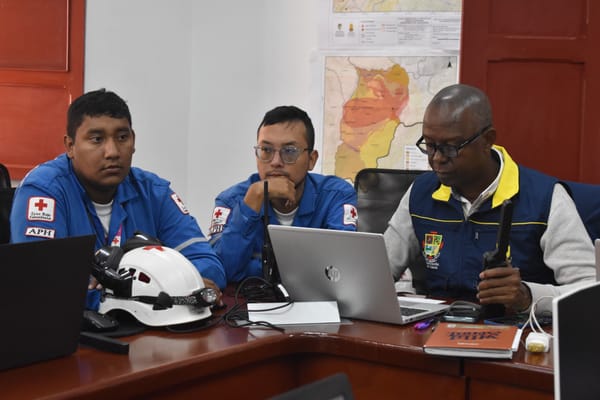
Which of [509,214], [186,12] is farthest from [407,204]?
[186,12]

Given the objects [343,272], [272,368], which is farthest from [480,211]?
[272,368]

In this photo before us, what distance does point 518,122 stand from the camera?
3367 millimetres

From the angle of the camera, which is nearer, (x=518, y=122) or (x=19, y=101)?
(x=518, y=122)

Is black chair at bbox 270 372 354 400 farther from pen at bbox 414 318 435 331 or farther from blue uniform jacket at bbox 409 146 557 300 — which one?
blue uniform jacket at bbox 409 146 557 300

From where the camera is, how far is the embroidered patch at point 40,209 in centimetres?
212

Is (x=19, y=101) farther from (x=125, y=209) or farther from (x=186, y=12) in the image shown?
(x=125, y=209)

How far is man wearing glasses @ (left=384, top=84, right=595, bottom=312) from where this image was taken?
2.21 m

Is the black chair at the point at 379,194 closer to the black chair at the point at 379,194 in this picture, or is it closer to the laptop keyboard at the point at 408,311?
the black chair at the point at 379,194

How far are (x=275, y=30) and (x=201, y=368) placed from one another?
8.99 ft

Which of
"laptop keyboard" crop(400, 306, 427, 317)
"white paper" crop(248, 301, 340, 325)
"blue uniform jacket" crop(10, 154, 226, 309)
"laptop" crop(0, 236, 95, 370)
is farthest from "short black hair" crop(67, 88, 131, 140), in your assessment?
"laptop keyboard" crop(400, 306, 427, 317)

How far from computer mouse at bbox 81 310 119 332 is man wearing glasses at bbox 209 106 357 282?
74 cm

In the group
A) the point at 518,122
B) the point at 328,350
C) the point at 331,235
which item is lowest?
the point at 328,350

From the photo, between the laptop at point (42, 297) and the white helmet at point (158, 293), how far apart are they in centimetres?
24

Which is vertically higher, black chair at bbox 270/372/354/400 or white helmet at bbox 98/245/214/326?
black chair at bbox 270/372/354/400
